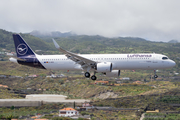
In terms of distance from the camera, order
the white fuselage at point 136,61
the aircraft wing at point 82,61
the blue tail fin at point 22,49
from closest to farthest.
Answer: the aircraft wing at point 82,61
the white fuselage at point 136,61
the blue tail fin at point 22,49

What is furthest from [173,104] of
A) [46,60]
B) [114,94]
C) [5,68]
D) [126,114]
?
[5,68]

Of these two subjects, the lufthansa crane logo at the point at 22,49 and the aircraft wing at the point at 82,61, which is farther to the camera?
the lufthansa crane logo at the point at 22,49

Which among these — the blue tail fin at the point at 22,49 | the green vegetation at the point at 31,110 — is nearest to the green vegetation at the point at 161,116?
the green vegetation at the point at 31,110

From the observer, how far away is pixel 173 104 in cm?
9412

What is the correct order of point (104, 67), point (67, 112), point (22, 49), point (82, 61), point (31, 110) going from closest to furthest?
point (104, 67)
point (82, 61)
point (22, 49)
point (67, 112)
point (31, 110)

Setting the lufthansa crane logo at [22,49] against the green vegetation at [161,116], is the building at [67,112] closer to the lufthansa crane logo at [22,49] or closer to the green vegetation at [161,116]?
the green vegetation at [161,116]

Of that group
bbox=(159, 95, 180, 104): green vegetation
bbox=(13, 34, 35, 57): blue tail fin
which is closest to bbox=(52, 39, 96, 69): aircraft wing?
bbox=(13, 34, 35, 57): blue tail fin

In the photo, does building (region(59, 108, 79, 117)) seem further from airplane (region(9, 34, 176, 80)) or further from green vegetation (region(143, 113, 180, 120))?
airplane (region(9, 34, 176, 80))

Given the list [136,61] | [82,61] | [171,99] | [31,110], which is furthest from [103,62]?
[171,99]

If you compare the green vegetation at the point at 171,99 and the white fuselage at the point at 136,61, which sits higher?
the white fuselage at the point at 136,61

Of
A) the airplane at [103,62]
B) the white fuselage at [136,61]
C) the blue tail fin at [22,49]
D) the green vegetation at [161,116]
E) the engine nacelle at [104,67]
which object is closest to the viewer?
the engine nacelle at [104,67]

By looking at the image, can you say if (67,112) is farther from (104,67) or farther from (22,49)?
(104,67)

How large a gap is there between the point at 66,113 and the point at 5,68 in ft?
336

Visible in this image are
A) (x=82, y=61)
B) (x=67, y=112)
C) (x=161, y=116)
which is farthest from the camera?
(x=67, y=112)
